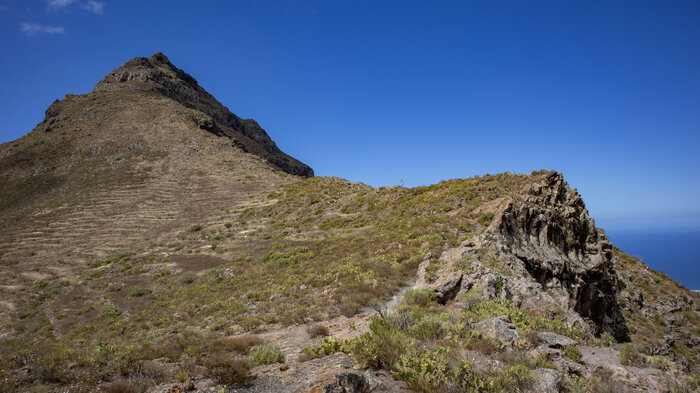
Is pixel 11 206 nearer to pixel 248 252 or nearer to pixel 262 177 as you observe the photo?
pixel 262 177

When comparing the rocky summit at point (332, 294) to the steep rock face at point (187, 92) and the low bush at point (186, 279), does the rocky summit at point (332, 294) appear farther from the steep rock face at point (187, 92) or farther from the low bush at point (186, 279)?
the steep rock face at point (187, 92)

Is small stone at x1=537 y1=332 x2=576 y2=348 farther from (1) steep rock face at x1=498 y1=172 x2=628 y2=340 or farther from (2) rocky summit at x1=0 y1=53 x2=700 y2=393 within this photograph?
(1) steep rock face at x1=498 y1=172 x2=628 y2=340

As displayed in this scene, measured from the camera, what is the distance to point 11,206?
158ft

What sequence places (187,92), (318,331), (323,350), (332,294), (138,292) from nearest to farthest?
1. (323,350)
2. (318,331)
3. (332,294)
4. (138,292)
5. (187,92)

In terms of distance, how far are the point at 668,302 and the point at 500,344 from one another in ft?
78.3

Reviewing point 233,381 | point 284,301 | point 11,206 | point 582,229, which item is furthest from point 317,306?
point 11,206

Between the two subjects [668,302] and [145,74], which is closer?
[668,302]

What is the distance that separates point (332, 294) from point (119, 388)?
8.48m

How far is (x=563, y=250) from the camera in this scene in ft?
52.5

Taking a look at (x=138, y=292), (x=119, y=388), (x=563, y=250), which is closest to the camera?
(x=119, y=388)

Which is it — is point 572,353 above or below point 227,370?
above

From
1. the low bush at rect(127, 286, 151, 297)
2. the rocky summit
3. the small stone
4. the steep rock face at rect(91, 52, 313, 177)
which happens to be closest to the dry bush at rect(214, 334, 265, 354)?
the rocky summit

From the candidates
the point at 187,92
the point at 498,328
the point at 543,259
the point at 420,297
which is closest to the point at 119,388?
the point at 498,328

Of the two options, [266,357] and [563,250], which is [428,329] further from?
[563,250]
